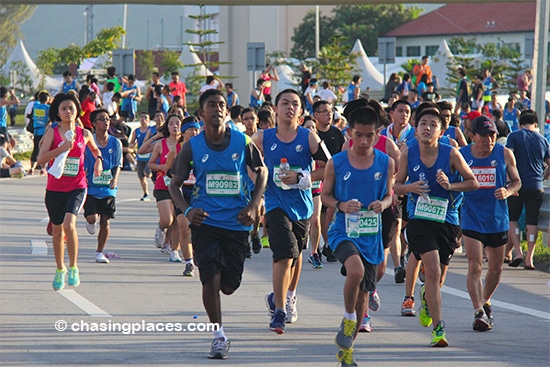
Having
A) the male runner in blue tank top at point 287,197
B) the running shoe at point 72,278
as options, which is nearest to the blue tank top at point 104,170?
the running shoe at point 72,278

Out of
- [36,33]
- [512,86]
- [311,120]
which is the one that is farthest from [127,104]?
[36,33]

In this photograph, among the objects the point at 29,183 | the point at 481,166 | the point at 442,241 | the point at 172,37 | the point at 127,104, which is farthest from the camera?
the point at 172,37

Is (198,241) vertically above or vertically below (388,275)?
above

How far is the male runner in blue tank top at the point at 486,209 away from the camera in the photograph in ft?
31.4

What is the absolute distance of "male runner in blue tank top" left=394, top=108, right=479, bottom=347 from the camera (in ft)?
29.2

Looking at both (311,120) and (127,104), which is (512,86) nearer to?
(127,104)

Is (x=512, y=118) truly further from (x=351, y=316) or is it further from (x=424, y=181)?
(x=351, y=316)

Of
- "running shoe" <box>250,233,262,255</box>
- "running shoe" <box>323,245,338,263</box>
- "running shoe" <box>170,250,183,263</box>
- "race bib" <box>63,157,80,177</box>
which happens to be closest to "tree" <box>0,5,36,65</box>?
"running shoe" <box>250,233,262,255</box>

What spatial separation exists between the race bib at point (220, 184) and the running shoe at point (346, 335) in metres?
1.33

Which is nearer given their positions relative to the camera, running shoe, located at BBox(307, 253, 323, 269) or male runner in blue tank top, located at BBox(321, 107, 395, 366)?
male runner in blue tank top, located at BBox(321, 107, 395, 366)

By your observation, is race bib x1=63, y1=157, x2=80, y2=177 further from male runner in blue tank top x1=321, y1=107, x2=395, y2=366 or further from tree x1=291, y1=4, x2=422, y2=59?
tree x1=291, y1=4, x2=422, y2=59

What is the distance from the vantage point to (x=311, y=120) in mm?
14031

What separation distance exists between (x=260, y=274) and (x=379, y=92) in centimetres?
4788

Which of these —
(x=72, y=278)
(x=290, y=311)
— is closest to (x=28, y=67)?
(x=72, y=278)
